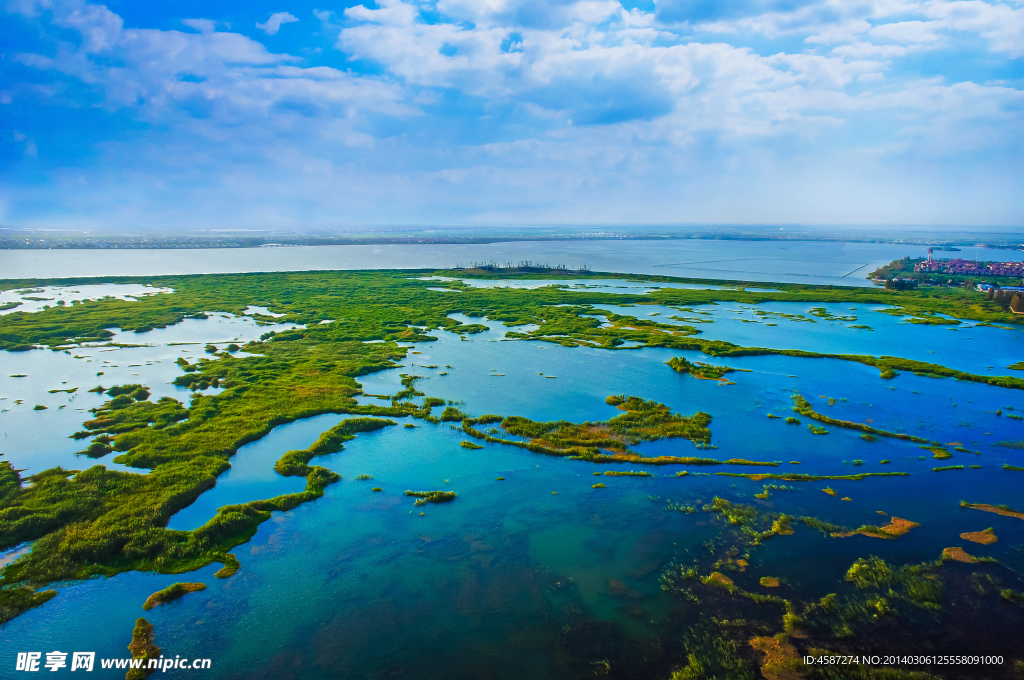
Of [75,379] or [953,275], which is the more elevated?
[953,275]

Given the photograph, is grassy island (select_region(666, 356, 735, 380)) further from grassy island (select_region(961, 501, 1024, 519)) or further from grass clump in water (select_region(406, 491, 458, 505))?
grass clump in water (select_region(406, 491, 458, 505))

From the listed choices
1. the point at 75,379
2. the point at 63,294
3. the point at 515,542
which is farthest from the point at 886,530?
the point at 63,294

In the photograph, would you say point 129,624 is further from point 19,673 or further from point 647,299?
point 647,299

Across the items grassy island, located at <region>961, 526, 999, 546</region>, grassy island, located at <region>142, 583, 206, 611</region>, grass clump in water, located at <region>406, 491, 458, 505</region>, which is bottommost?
grassy island, located at <region>961, 526, 999, 546</region>

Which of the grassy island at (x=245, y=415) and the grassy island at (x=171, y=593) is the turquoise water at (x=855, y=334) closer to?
the grassy island at (x=245, y=415)

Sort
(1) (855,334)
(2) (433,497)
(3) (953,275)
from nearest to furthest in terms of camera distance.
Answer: (2) (433,497), (1) (855,334), (3) (953,275)

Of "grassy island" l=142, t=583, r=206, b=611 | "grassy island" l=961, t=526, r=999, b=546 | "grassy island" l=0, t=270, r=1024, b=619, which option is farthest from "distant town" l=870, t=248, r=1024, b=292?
"grassy island" l=142, t=583, r=206, b=611

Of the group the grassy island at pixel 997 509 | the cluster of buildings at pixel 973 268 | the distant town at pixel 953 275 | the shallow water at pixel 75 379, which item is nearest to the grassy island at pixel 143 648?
the shallow water at pixel 75 379

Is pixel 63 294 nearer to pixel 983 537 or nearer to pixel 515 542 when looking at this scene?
pixel 515 542
